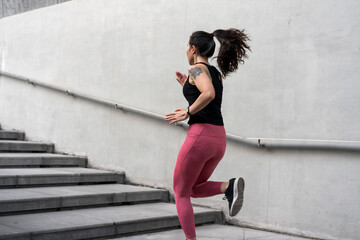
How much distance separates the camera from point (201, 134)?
131 inches

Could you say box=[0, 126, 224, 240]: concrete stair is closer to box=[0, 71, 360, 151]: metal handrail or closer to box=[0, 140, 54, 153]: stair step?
box=[0, 140, 54, 153]: stair step

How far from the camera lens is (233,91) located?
17.2 ft

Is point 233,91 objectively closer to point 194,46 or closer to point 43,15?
point 194,46

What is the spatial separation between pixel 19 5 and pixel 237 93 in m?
4.65

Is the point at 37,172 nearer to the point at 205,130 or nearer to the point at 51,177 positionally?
the point at 51,177

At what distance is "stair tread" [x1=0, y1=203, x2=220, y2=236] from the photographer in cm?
369

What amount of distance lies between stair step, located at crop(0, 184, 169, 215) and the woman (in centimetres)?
162

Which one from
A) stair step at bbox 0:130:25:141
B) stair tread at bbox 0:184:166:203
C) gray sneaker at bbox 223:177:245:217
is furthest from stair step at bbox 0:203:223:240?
stair step at bbox 0:130:25:141

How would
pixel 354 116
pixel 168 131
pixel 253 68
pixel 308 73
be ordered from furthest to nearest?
pixel 168 131, pixel 253 68, pixel 308 73, pixel 354 116

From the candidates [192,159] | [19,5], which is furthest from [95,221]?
[19,5]

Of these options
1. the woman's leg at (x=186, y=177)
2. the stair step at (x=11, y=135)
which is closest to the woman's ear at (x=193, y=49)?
the woman's leg at (x=186, y=177)

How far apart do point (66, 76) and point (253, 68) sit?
3.24 meters

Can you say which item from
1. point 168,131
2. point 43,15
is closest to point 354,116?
point 168,131

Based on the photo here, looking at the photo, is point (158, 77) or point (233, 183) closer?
point (233, 183)
